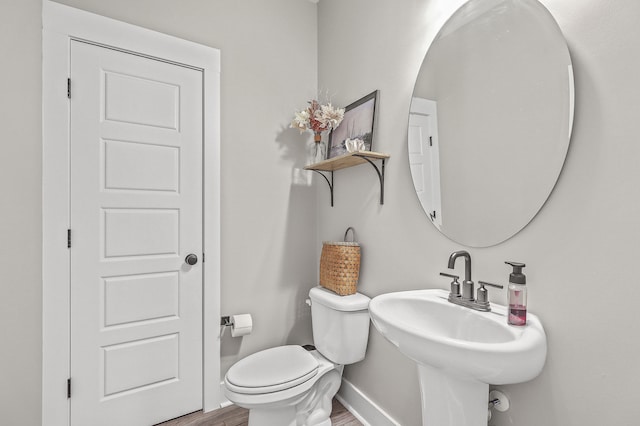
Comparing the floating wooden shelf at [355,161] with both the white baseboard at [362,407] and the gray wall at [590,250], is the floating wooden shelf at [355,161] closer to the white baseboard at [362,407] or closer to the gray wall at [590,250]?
the gray wall at [590,250]

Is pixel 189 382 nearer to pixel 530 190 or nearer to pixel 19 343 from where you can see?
pixel 19 343

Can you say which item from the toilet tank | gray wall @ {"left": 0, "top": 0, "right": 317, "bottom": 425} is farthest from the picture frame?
the toilet tank

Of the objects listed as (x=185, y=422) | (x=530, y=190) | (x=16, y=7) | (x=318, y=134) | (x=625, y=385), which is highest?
(x=16, y=7)

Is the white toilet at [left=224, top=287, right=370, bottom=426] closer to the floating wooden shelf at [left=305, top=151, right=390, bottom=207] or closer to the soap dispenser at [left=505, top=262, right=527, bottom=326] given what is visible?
the floating wooden shelf at [left=305, top=151, right=390, bottom=207]

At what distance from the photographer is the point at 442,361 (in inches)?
32.9

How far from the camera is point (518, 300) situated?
0.93 metres

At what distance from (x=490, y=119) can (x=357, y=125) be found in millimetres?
803

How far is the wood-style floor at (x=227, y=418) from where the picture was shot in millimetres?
1707

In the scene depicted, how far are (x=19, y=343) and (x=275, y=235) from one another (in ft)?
→ 4.34

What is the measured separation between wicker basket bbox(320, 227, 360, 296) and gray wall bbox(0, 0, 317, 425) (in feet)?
1.51

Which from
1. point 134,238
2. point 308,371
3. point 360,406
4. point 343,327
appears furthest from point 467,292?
point 134,238

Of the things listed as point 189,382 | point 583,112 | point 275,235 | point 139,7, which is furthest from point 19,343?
point 583,112

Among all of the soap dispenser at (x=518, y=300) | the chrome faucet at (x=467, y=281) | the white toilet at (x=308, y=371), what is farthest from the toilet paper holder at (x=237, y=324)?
the soap dispenser at (x=518, y=300)

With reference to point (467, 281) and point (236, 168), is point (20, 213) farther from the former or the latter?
point (467, 281)
